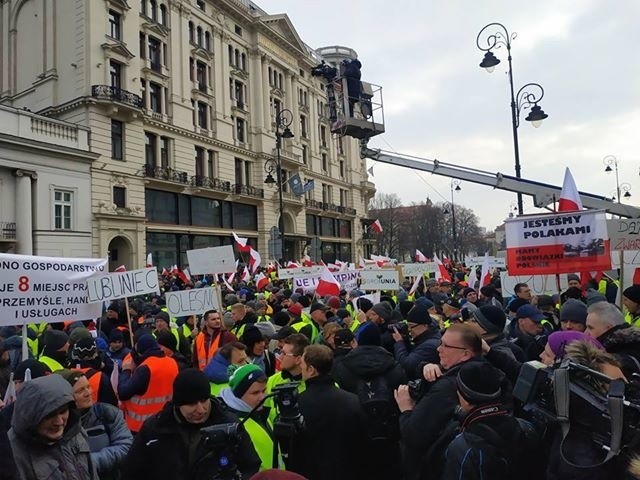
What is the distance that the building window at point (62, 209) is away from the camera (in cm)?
2648

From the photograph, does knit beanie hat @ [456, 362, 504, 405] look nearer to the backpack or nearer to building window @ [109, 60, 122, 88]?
the backpack

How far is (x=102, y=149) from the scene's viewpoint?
2900 cm

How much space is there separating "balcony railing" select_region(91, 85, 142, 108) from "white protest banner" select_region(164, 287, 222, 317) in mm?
24541

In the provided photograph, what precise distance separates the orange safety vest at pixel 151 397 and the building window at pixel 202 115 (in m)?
35.9

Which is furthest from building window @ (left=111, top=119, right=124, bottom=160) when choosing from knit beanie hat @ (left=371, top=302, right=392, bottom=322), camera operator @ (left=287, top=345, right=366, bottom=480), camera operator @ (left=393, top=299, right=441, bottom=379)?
camera operator @ (left=287, top=345, right=366, bottom=480)

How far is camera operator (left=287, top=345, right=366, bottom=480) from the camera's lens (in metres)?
3.16

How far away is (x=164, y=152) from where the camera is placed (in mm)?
34594

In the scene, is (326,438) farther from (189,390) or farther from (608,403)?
(608,403)

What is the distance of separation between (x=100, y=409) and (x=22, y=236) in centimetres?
2513

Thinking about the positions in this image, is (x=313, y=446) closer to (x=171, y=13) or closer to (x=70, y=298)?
(x=70, y=298)

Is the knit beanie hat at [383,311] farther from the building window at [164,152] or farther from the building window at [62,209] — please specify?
the building window at [164,152]

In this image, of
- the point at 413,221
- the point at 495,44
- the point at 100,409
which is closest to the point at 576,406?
the point at 100,409

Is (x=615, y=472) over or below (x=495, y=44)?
below

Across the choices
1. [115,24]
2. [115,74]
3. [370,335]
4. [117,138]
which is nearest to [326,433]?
[370,335]
